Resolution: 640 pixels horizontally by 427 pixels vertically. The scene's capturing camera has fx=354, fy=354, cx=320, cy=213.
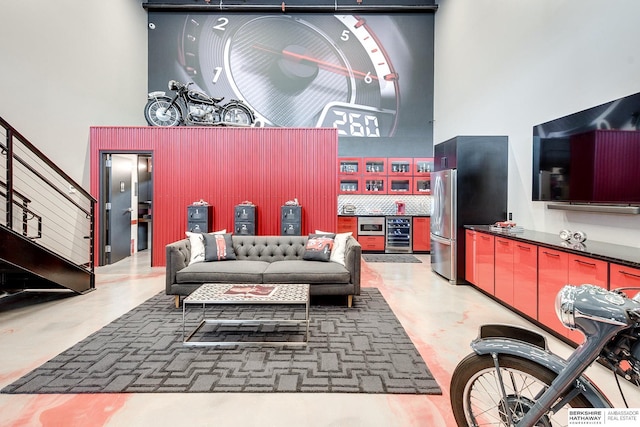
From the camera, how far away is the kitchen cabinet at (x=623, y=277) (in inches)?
97.5

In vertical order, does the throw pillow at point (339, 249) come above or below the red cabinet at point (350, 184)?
below

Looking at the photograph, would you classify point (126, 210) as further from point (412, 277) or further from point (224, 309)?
point (412, 277)

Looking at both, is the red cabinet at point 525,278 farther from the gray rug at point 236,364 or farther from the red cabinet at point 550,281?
the gray rug at point 236,364

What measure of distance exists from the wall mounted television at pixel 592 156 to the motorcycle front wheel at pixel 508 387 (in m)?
2.44

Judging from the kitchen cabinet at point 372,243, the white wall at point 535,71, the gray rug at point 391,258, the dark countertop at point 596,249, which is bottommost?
the gray rug at point 391,258

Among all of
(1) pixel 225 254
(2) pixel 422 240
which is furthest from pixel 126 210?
(2) pixel 422 240

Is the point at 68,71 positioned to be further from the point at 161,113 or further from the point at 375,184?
the point at 375,184

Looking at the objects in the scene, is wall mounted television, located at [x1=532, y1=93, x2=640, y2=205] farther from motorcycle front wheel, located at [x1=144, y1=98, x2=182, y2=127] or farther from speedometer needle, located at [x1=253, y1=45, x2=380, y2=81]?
motorcycle front wheel, located at [x1=144, y1=98, x2=182, y2=127]

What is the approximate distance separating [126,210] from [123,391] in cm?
595

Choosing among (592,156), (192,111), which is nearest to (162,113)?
(192,111)

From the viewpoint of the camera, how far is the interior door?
6.87m

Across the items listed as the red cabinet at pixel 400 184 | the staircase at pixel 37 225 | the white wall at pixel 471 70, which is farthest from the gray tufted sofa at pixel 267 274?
the red cabinet at pixel 400 184

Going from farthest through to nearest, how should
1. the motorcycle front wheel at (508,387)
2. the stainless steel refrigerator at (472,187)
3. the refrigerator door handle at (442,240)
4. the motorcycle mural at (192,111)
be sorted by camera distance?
the motorcycle mural at (192,111), the refrigerator door handle at (442,240), the stainless steel refrigerator at (472,187), the motorcycle front wheel at (508,387)

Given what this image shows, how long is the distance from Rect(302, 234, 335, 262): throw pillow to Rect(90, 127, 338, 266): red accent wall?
2.02 meters
